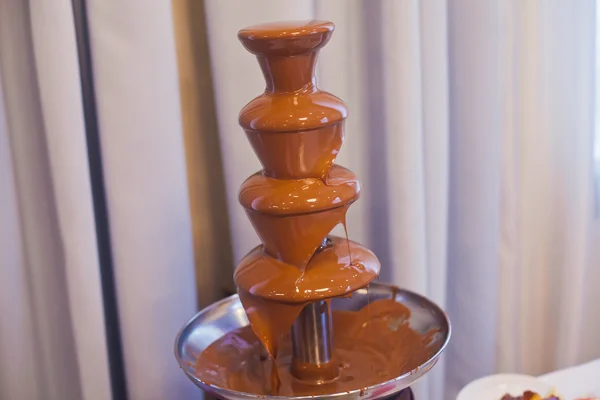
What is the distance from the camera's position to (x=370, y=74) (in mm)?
1143

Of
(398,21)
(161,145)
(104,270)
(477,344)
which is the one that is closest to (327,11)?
(398,21)

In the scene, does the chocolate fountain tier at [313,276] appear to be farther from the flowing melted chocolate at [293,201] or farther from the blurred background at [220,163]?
the blurred background at [220,163]

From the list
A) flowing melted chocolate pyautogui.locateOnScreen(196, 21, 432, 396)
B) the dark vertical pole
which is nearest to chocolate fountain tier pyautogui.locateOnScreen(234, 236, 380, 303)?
flowing melted chocolate pyautogui.locateOnScreen(196, 21, 432, 396)

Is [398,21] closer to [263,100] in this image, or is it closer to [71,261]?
[263,100]

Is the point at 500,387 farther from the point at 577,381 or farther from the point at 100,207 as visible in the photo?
the point at 100,207

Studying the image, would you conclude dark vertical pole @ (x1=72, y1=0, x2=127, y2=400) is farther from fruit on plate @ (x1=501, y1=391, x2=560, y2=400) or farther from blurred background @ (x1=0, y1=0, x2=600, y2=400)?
fruit on plate @ (x1=501, y1=391, x2=560, y2=400)

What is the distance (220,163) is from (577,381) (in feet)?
2.59

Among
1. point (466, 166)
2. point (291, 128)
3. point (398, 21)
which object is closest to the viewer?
point (291, 128)

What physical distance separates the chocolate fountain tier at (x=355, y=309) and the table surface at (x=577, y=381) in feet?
1.53

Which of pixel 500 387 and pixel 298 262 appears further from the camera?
pixel 500 387

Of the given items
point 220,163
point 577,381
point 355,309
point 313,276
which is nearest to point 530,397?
point 577,381

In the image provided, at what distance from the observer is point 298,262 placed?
79 cm

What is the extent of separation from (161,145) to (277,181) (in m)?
0.26

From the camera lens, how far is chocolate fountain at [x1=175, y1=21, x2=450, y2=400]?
2.48 ft
